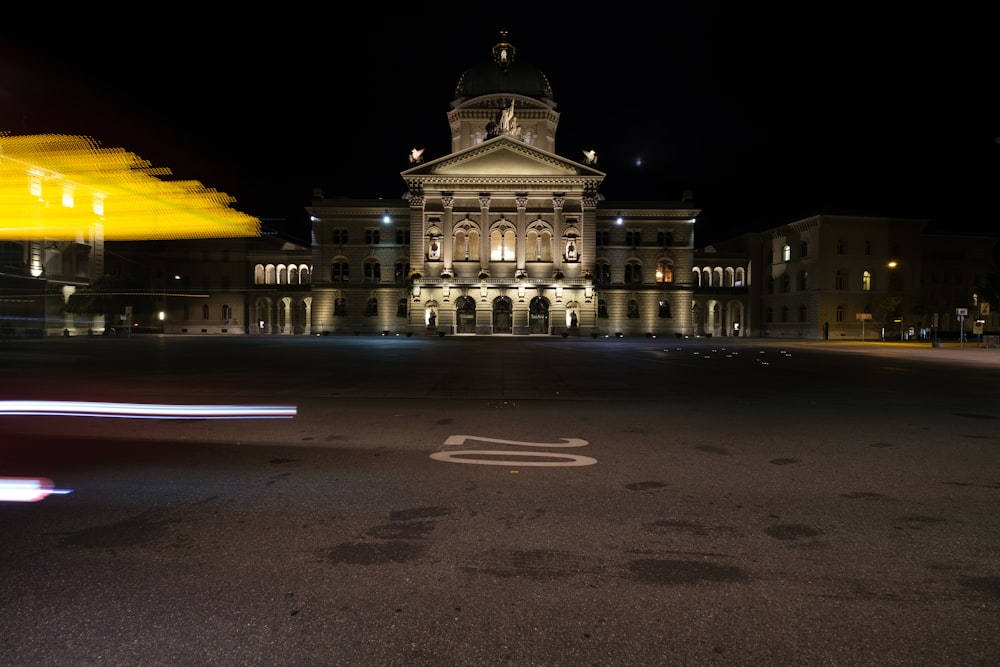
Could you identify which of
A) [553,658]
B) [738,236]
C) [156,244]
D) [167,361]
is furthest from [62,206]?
[738,236]

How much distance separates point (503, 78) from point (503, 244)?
74.2 ft

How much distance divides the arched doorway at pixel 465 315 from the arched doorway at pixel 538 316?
21.5 feet

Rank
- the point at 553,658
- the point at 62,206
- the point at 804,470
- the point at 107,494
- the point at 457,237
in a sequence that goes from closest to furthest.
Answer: the point at 553,658 < the point at 107,494 < the point at 804,470 < the point at 62,206 < the point at 457,237

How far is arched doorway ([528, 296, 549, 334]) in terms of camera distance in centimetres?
6781

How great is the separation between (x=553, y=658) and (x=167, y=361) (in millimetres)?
27443

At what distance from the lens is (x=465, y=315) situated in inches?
2692

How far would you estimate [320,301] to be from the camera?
71750 mm

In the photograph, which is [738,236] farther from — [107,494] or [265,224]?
[107,494]

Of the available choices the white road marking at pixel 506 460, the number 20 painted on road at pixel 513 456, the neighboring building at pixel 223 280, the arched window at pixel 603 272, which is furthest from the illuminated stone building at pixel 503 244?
the white road marking at pixel 506 460

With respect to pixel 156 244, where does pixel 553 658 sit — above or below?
below

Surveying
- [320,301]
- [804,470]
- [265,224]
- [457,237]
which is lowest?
[804,470]

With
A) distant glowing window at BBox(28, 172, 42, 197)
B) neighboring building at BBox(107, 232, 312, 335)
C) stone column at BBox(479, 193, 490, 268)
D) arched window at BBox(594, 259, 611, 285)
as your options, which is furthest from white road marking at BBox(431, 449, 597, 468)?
neighboring building at BBox(107, 232, 312, 335)

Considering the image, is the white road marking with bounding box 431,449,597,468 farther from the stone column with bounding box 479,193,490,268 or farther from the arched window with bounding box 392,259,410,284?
the arched window with bounding box 392,259,410,284

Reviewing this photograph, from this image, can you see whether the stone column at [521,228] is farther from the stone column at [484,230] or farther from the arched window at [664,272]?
the arched window at [664,272]
